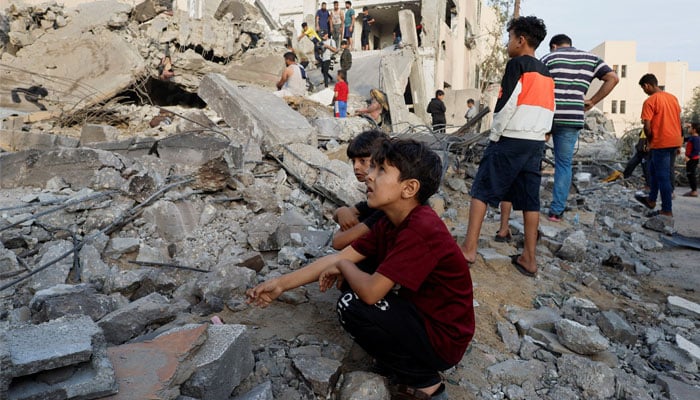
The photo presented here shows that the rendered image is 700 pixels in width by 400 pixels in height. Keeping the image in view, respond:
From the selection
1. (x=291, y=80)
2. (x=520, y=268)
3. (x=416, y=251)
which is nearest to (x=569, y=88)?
(x=520, y=268)

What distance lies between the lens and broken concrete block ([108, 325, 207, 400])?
4.69 feet

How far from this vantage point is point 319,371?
181 centimetres

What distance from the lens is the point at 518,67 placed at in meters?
3.02

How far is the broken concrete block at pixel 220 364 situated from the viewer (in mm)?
1566

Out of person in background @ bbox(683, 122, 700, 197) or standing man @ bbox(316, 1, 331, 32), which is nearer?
person in background @ bbox(683, 122, 700, 197)

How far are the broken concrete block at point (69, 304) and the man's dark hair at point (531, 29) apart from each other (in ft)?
9.90

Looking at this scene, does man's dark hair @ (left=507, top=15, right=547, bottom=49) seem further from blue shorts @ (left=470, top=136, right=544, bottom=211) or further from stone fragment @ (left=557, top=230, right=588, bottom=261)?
stone fragment @ (left=557, top=230, right=588, bottom=261)

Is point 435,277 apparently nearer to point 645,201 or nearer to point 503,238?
point 503,238

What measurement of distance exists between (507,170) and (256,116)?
3.17 meters

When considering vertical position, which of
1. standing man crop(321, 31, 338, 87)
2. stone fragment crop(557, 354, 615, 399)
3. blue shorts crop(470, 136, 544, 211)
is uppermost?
standing man crop(321, 31, 338, 87)

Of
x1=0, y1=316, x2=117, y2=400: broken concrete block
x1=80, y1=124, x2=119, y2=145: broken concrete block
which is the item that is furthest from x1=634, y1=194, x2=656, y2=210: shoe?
x1=80, y1=124, x2=119, y2=145: broken concrete block

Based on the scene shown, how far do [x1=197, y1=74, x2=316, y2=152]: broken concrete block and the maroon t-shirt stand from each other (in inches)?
138

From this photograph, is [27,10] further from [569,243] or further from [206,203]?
[569,243]

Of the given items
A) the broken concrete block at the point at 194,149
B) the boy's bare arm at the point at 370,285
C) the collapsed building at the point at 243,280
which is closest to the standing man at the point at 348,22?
the collapsed building at the point at 243,280
